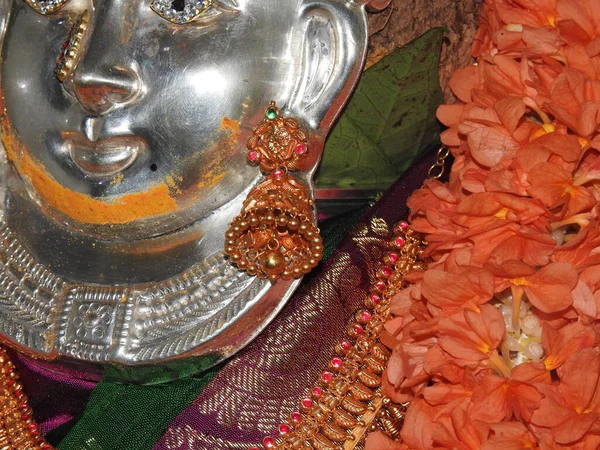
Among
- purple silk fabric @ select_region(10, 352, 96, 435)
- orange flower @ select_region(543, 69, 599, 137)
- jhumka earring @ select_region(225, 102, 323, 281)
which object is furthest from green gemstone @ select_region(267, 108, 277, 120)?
purple silk fabric @ select_region(10, 352, 96, 435)

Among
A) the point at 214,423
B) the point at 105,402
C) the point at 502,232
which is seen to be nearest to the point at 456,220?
the point at 502,232

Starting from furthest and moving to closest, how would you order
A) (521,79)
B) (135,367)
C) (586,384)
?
(135,367) < (521,79) < (586,384)

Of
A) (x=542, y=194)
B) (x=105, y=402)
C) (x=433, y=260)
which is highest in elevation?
(x=542, y=194)

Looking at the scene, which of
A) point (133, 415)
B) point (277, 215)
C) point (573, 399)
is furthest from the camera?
point (133, 415)

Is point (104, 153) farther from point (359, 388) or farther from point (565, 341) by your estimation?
point (565, 341)

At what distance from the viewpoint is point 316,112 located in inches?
29.0

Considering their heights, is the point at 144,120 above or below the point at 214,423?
above

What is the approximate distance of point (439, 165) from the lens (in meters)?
0.80

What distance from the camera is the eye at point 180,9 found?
0.74 meters

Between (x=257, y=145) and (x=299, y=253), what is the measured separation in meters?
0.09

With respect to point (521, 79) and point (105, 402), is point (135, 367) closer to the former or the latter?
point (105, 402)

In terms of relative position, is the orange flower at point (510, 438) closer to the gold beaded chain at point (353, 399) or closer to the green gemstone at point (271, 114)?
the gold beaded chain at point (353, 399)

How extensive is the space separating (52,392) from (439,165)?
16.8 inches

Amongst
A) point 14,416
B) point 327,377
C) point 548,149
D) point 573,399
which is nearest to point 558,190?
point 548,149
